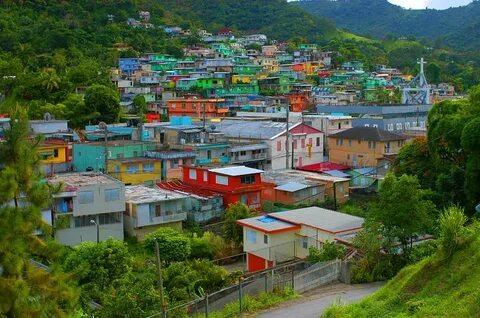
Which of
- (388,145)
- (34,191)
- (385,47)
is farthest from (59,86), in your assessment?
(385,47)

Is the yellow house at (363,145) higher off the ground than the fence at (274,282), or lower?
higher

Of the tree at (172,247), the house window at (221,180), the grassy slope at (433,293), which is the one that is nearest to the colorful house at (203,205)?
the house window at (221,180)

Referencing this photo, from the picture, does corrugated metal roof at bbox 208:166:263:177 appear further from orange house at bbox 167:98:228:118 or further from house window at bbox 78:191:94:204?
orange house at bbox 167:98:228:118

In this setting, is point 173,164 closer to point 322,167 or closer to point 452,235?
point 322,167

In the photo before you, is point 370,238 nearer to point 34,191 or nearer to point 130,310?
point 130,310

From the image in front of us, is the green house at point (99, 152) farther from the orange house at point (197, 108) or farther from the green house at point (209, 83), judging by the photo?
the green house at point (209, 83)
